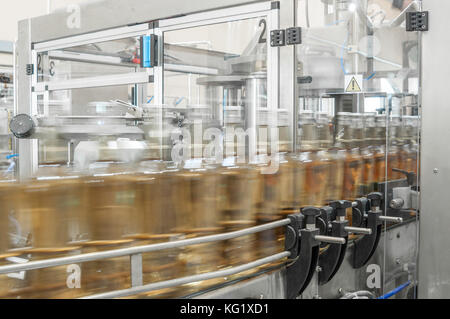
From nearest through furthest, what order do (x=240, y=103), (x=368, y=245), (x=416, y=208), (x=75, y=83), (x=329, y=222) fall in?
1. (x=329, y=222)
2. (x=368, y=245)
3. (x=416, y=208)
4. (x=240, y=103)
5. (x=75, y=83)

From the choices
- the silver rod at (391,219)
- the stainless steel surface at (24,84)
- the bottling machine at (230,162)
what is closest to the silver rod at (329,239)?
the bottling machine at (230,162)

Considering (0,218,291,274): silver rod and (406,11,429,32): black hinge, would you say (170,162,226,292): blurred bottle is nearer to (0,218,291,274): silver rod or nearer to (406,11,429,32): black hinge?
(0,218,291,274): silver rod

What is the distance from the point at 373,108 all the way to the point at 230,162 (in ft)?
1.58

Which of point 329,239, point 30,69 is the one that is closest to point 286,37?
point 329,239

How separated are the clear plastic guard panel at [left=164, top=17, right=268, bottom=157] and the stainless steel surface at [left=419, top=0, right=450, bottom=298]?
1.66 ft

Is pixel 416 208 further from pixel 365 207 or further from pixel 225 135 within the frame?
pixel 225 135

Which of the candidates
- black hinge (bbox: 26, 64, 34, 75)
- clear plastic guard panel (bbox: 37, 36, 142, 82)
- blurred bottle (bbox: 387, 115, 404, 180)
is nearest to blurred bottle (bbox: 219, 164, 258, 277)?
blurred bottle (bbox: 387, 115, 404, 180)

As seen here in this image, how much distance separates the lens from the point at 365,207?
105 centimetres

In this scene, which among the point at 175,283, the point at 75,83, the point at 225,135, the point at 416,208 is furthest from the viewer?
the point at 75,83

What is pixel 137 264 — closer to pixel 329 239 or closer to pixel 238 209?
pixel 238 209

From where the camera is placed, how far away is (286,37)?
1.50 m

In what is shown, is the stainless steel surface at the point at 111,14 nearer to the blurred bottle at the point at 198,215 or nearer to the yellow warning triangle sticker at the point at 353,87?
the yellow warning triangle sticker at the point at 353,87

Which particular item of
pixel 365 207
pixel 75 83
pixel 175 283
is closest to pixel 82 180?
pixel 175 283
